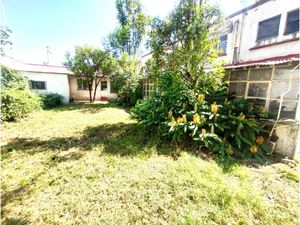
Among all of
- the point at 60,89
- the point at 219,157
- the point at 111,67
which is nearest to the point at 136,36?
the point at 111,67

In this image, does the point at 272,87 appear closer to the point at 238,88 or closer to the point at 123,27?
the point at 238,88

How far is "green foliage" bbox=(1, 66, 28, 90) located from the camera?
26.2 feet

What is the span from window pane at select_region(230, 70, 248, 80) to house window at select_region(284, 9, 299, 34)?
8.22ft

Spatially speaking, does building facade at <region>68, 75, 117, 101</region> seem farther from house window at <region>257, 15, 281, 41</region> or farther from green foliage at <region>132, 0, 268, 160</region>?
house window at <region>257, 15, 281, 41</region>

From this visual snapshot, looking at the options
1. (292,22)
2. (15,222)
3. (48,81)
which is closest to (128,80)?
(48,81)

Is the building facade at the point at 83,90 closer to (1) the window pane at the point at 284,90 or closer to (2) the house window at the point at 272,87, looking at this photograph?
(2) the house window at the point at 272,87

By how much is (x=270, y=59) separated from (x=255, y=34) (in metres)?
1.93

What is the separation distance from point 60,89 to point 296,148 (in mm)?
14817

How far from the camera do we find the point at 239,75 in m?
5.82

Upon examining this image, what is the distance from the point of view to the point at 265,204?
97.6 inches

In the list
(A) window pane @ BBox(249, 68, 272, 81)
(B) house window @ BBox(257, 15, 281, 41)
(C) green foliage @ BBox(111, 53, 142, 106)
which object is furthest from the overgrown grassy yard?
(C) green foliage @ BBox(111, 53, 142, 106)

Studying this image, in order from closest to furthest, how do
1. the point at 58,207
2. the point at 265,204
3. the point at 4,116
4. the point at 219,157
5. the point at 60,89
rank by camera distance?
the point at 58,207 < the point at 265,204 < the point at 219,157 < the point at 4,116 < the point at 60,89

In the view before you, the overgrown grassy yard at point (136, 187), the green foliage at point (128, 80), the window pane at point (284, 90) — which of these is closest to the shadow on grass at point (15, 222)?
the overgrown grassy yard at point (136, 187)

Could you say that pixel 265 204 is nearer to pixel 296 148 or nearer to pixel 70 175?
pixel 296 148
